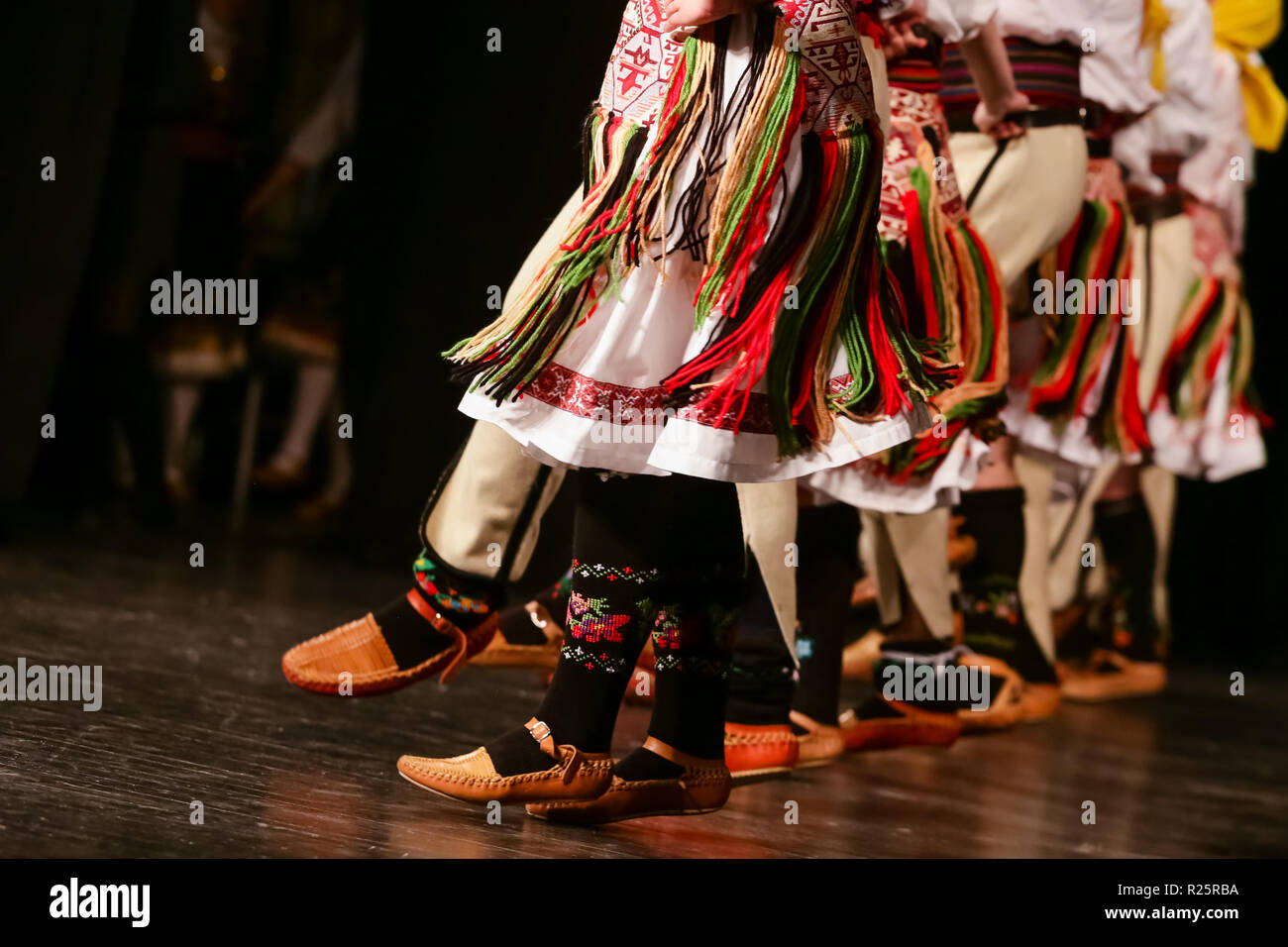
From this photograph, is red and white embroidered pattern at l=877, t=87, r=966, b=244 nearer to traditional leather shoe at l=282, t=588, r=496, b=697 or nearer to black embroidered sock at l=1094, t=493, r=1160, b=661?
traditional leather shoe at l=282, t=588, r=496, b=697

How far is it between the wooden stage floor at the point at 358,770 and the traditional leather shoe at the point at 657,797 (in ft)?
0.08

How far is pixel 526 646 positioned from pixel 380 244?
227 centimetres

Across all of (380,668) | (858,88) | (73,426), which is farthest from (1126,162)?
(73,426)

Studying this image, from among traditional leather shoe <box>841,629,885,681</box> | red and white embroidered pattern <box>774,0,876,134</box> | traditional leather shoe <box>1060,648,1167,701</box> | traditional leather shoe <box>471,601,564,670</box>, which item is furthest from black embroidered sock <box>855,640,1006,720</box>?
traditional leather shoe <box>1060,648,1167,701</box>

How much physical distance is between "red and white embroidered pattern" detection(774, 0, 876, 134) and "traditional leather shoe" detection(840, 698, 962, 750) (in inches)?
40.5

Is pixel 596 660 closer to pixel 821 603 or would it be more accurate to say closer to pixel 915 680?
pixel 821 603

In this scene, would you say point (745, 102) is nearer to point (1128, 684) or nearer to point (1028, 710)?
point (1028, 710)

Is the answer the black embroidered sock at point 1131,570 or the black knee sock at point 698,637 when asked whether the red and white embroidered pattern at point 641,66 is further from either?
the black embroidered sock at point 1131,570

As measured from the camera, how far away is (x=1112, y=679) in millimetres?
3449

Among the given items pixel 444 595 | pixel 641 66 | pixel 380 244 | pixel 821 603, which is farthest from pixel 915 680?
pixel 380 244

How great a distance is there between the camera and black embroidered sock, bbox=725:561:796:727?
6.40 feet

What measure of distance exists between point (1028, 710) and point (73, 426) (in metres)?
2.73

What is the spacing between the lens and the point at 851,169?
1.52 metres

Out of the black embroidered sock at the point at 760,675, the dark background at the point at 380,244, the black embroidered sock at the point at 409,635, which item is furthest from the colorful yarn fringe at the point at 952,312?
the dark background at the point at 380,244
